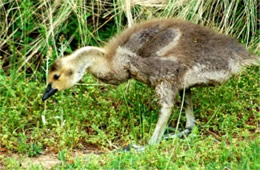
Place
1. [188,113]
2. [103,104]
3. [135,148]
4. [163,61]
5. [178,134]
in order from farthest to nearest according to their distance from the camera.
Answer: [103,104]
[188,113]
[178,134]
[163,61]
[135,148]

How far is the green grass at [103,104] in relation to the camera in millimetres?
5176

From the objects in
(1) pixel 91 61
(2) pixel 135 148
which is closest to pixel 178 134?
(2) pixel 135 148

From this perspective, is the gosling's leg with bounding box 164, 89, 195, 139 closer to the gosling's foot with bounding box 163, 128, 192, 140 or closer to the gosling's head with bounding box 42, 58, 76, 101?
the gosling's foot with bounding box 163, 128, 192, 140

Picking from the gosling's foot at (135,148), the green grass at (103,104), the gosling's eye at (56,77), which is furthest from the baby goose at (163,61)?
the green grass at (103,104)

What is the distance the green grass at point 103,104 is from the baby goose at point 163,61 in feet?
1.09

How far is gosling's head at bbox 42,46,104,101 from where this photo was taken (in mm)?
5836

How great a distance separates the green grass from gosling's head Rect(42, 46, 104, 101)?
0.29m

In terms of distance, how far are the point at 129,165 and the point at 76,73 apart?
46.9 inches

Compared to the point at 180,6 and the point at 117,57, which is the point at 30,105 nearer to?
the point at 117,57

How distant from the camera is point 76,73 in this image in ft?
19.3

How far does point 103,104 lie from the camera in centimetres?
634

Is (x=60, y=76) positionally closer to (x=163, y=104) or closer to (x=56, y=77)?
(x=56, y=77)

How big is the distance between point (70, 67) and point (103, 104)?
64 centimetres

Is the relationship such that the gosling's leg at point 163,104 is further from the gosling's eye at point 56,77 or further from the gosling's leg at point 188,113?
the gosling's eye at point 56,77
